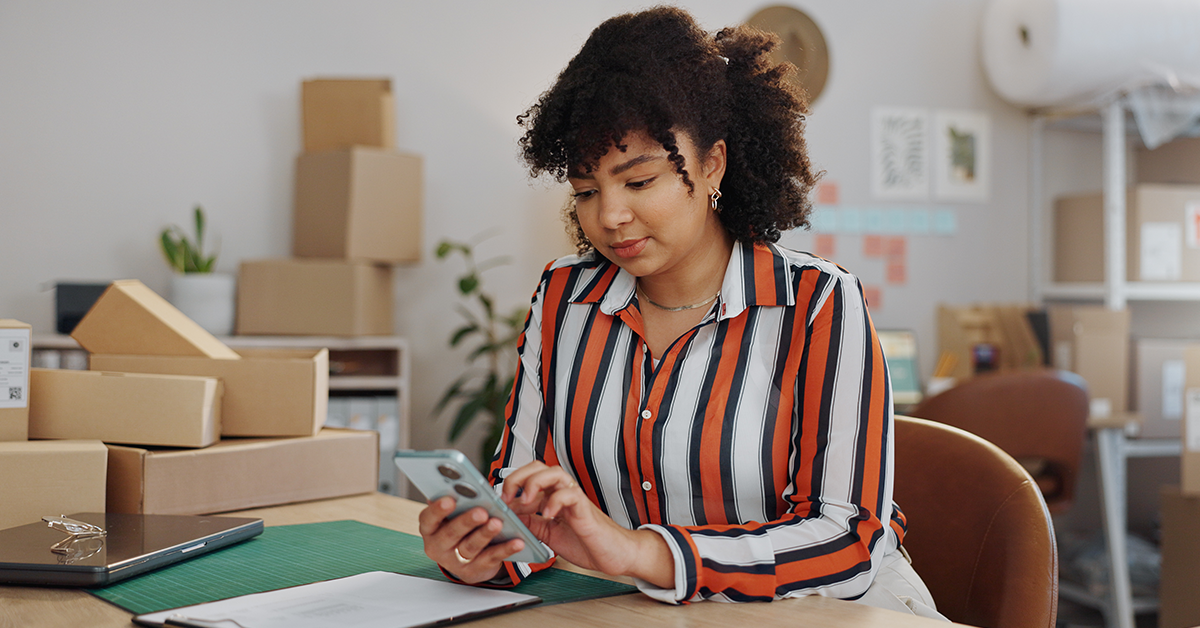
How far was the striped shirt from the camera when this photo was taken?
1.00 m

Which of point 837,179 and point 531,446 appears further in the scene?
point 837,179

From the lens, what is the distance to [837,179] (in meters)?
3.62

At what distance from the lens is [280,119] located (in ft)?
9.93

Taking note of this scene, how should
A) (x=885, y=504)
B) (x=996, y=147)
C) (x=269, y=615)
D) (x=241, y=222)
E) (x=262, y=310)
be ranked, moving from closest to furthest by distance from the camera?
(x=269, y=615), (x=885, y=504), (x=262, y=310), (x=241, y=222), (x=996, y=147)

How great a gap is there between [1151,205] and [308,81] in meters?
2.79

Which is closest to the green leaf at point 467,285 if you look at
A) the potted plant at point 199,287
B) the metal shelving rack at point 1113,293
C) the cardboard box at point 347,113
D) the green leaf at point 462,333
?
the green leaf at point 462,333

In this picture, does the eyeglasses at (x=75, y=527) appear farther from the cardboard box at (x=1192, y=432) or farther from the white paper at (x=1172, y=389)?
the white paper at (x=1172, y=389)

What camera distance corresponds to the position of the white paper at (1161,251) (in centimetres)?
330

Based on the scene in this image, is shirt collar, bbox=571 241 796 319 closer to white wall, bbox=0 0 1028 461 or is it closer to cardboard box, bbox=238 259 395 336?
cardboard box, bbox=238 259 395 336

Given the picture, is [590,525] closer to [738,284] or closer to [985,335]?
[738,284]

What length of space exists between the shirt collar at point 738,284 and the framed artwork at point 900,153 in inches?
100

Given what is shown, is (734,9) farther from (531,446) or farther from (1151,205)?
(531,446)

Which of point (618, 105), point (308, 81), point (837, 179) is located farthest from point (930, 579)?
point (837, 179)

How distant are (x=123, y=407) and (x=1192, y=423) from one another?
7.63ft
